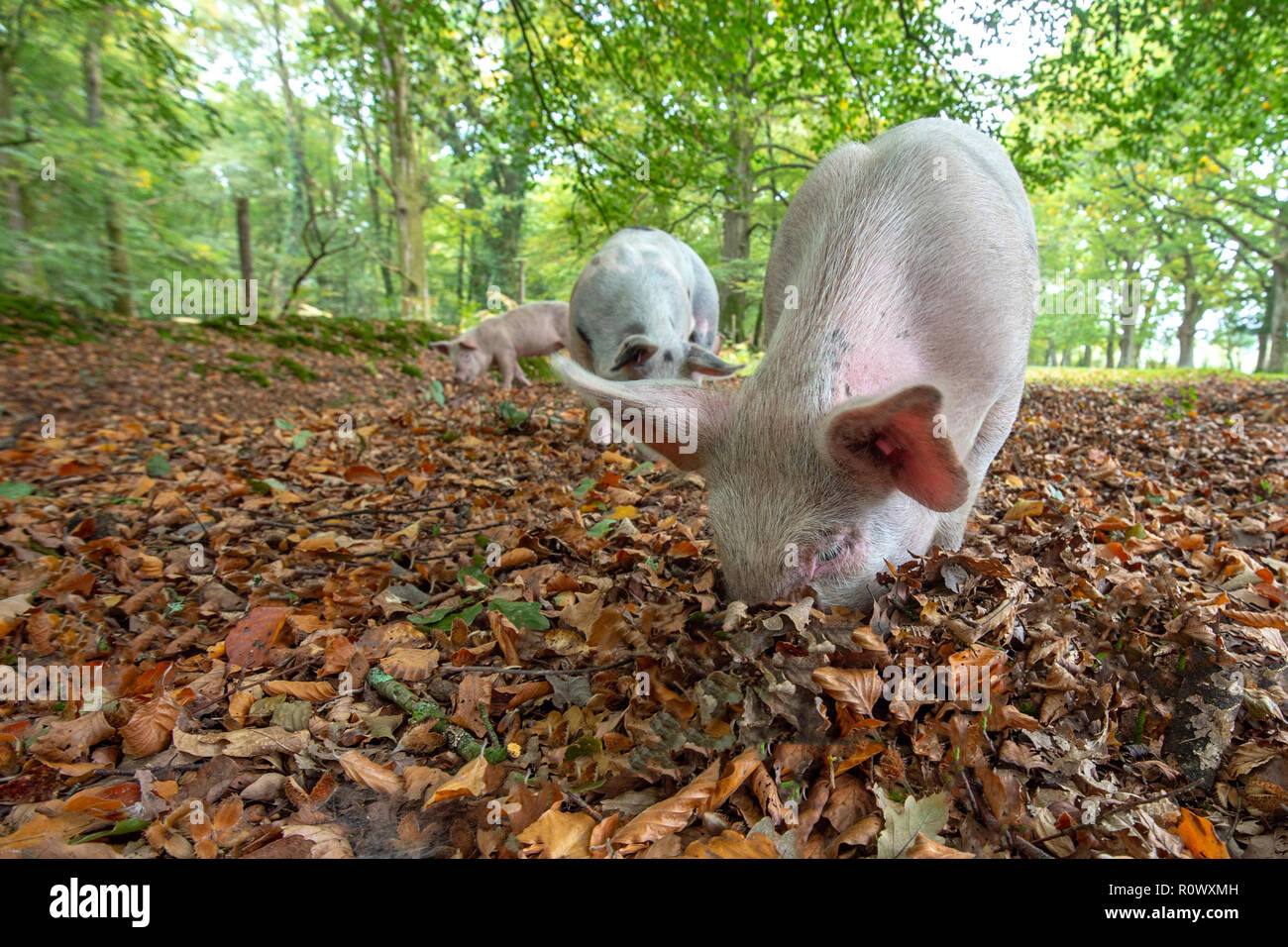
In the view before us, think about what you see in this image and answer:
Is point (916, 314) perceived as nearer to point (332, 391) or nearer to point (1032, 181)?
point (1032, 181)

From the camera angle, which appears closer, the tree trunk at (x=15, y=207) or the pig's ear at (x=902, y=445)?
the pig's ear at (x=902, y=445)

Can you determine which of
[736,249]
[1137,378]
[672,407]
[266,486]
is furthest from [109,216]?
[1137,378]

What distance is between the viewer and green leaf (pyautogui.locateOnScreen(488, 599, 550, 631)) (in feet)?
9.25

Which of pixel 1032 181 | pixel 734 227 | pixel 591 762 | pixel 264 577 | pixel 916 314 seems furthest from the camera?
pixel 734 227

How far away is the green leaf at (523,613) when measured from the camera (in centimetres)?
282

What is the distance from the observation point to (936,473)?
2.11 metres

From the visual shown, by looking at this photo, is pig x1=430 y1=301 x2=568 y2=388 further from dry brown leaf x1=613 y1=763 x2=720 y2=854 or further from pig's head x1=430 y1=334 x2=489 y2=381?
dry brown leaf x1=613 y1=763 x2=720 y2=854

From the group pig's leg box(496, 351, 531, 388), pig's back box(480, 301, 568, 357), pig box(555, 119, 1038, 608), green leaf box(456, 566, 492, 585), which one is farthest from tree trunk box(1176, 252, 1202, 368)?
green leaf box(456, 566, 492, 585)

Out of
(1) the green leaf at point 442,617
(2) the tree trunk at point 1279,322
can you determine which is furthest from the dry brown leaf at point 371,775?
→ (2) the tree trunk at point 1279,322

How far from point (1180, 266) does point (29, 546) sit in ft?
139

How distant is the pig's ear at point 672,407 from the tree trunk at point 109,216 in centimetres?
1126

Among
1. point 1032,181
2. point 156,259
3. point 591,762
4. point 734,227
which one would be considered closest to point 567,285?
point 734,227

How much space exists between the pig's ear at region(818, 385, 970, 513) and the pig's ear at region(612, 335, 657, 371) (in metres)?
3.87

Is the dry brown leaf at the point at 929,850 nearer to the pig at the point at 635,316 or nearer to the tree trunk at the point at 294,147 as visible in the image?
the pig at the point at 635,316
